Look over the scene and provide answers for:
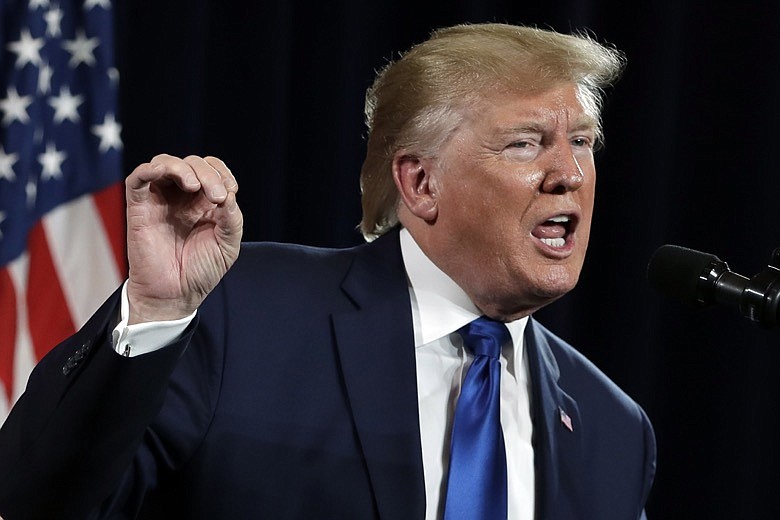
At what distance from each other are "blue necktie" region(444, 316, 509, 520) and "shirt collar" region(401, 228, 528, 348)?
5 cm

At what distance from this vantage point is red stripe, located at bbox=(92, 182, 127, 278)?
239 cm

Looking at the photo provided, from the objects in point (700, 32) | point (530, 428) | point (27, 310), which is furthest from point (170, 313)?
point (700, 32)

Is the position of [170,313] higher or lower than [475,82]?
lower

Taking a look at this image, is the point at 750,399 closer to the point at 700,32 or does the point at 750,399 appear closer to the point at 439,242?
the point at 700,32

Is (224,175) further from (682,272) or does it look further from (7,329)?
(7,329)

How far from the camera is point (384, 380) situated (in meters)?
1.73

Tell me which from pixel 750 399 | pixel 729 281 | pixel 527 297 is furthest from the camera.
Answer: pixel 750 399

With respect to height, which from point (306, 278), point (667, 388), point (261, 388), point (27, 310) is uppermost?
point (306, 278)

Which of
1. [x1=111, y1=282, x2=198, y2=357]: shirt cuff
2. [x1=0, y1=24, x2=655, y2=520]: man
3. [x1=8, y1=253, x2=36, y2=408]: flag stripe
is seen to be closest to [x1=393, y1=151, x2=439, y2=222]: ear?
[x1=0, y1=24, x2=655, y2=520]: man

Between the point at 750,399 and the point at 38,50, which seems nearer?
the point at 38,50

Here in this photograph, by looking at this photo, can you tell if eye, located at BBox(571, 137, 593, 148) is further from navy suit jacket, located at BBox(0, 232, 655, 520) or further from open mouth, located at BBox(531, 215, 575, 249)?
navy suit jacket, located at BBox(0, 232, 655, 520)

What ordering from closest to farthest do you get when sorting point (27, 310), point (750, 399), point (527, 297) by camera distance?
point (527, 297) < point (27, 310) < point (750, 399)

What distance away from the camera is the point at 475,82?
6.09 ft

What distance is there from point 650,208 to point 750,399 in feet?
1.88
